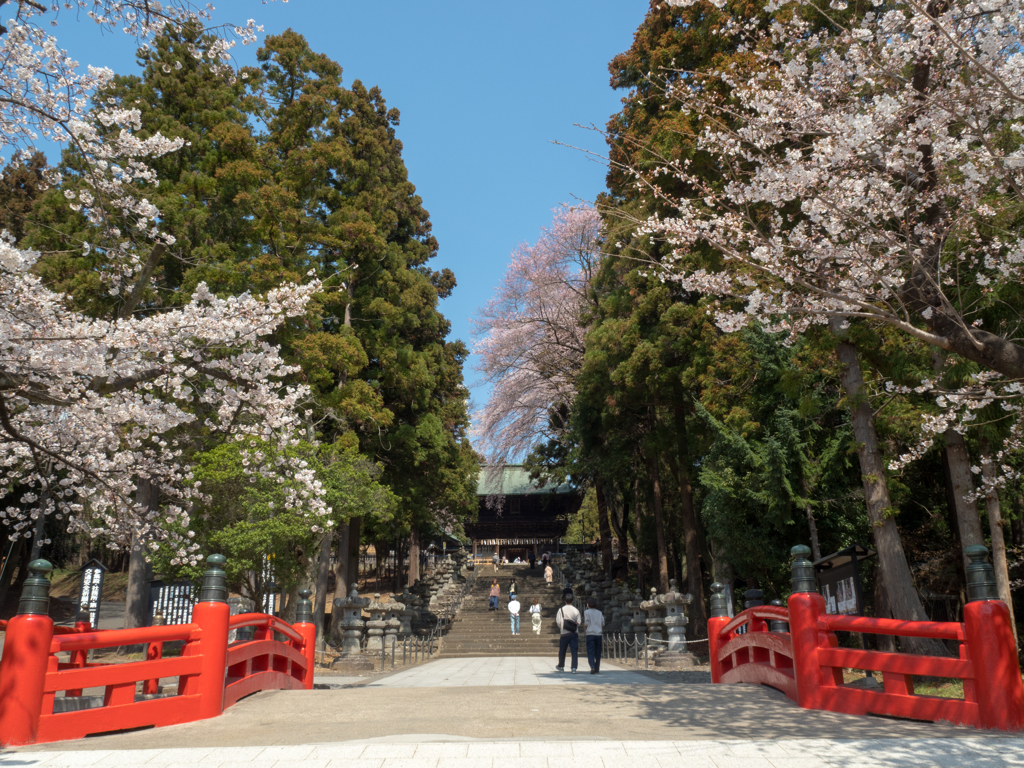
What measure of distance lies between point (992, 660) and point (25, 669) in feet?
22.0

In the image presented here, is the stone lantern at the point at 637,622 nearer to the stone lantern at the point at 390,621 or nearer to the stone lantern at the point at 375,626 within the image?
the stone lantern at the point at 390,621

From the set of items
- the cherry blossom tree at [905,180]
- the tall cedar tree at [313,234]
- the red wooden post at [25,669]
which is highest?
the tall cedar tree at [313,234]

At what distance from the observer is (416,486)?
2172cm

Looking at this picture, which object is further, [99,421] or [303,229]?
[303,229]

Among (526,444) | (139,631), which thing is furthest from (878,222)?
(526,444)

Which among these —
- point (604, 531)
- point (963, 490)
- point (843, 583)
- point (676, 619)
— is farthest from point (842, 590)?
point (604, 531)

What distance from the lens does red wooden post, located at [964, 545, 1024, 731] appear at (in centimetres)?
468

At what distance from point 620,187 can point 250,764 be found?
52.1ft

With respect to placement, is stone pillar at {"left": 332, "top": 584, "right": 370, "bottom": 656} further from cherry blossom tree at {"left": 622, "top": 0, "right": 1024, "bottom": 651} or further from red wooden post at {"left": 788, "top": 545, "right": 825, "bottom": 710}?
red wooden post at {"left": 788, "top": 545, "right": 825, "bottom": 710}

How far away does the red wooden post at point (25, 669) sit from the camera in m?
4.77

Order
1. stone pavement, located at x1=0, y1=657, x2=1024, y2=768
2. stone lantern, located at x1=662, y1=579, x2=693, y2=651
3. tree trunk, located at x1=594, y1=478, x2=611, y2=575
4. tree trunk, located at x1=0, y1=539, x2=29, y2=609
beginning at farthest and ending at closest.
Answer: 1. tree trunk, located at x1=594, y1=478, x2=611, y2=575
2. tree trunk, located at x1=0, y1=539, x2=29, y2=609
3. stone lantern, located at x1=662, y1=579, x2=693, y2=651
4. stone pavement, located at x1=0, y1=657, x2=1024, y2=768

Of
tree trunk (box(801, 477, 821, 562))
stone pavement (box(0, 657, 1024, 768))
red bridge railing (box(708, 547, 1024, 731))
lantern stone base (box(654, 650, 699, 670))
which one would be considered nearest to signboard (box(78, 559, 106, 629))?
stone pavement (box(0, 657, 1024, 768))

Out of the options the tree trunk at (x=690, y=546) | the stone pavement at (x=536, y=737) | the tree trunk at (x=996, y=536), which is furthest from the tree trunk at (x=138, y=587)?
the tree trunk at (x=996, y=536)

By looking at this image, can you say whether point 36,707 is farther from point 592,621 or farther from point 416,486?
point 416,486
